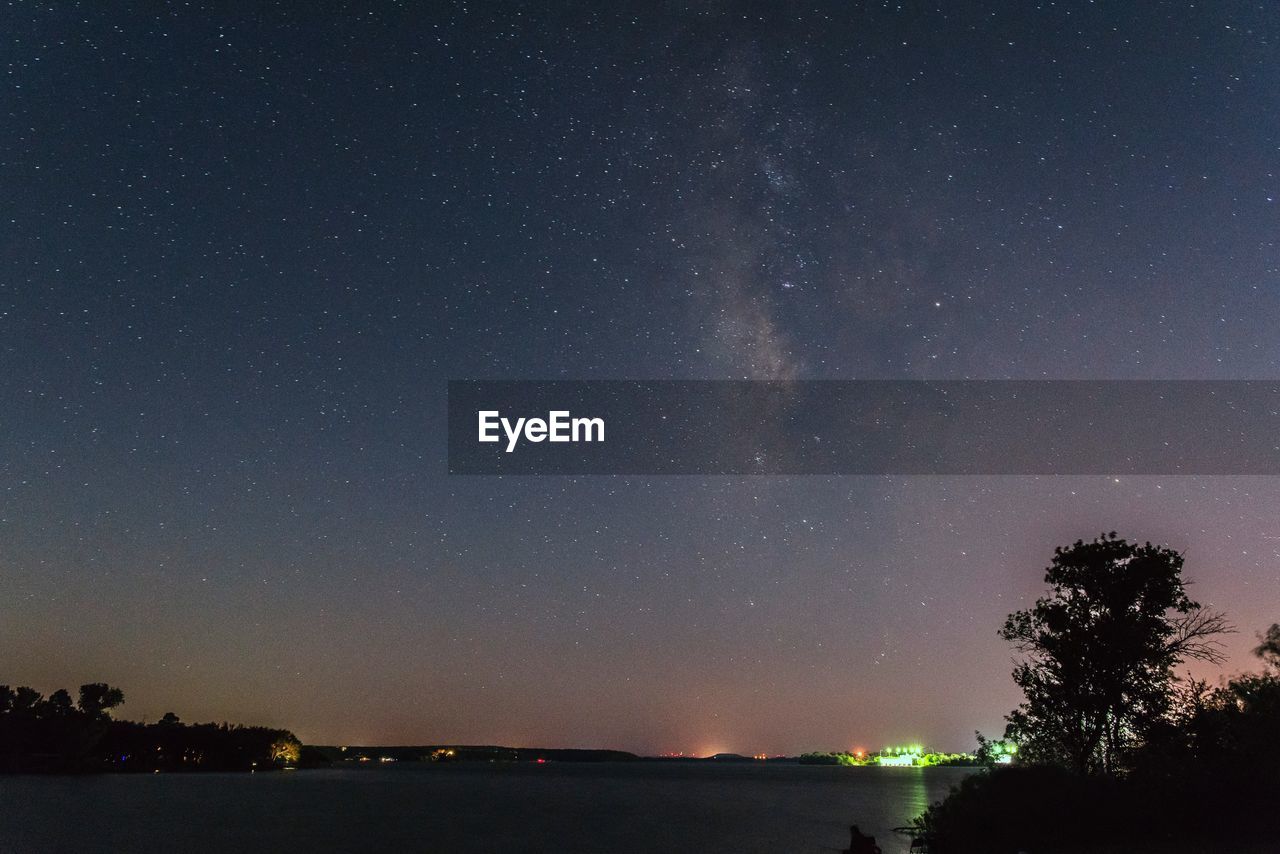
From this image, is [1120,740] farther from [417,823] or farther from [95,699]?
[95,699]

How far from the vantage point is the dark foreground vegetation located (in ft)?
91.2

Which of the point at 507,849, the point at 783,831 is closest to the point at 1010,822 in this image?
the point at 507,849

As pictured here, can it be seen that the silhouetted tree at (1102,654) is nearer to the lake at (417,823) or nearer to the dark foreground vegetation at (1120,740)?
the dark foreground vegetation at (1120,740)

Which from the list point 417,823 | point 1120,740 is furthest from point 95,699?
point 1120,740

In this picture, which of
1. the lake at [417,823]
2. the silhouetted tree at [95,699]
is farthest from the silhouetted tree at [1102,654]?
the silhouetted tree at [95,699]

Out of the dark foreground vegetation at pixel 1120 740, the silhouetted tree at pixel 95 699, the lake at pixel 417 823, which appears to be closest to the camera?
the dark foreground vegetation at pixel 1120 740

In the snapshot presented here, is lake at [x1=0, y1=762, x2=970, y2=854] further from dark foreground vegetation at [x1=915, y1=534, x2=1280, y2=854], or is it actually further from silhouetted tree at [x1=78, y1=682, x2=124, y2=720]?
silhouetted tree at [x1=78, y1=682, x2=124, y2=720]

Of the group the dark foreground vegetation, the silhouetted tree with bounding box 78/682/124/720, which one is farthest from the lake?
the silhouetted tree with bounding box 78/682/124/720

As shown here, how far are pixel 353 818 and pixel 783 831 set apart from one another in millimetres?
41746

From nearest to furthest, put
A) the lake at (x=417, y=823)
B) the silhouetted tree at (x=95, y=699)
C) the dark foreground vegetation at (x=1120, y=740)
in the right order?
the dark foreground vegetation at (x=1120, y=740), the lake at (x=417, y=823), the silhouetted tree at (x=95, y=699)

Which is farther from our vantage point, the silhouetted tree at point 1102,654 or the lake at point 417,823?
the lake at point 417,823

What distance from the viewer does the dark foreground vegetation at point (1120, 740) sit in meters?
27.8

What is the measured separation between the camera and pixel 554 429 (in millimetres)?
29312

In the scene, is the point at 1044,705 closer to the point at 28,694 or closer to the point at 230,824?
the point at 230,824
